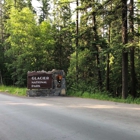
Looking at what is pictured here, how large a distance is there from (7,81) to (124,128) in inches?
1472

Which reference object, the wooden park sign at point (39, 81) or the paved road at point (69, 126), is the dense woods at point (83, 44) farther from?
the paved road at point (69, 126)

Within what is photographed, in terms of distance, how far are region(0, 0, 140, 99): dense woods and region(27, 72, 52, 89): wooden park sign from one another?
3.01 metres

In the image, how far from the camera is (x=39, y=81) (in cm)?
1855

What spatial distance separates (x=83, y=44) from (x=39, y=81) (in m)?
7.23

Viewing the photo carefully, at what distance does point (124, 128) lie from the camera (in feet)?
22.8

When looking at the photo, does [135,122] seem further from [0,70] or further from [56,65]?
[0,70]

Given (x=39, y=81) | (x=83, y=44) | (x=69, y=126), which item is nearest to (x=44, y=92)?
(x=39, y=81)

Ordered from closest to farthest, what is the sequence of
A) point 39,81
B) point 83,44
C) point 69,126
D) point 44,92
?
point 69,126, point 44,92, point 39,81, point 83,44

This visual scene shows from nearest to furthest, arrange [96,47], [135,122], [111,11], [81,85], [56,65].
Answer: [135,122]
[111,11]
[81,85]
[96,47]
[56,65]

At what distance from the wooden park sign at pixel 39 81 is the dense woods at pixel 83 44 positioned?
301 centimetres

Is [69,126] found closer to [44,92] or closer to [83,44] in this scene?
[44,92]

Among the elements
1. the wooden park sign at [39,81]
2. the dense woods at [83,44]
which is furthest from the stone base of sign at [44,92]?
the dense woods at [83,44]

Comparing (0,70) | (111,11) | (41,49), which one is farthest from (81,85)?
(0,70)

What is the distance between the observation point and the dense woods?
1678cm
